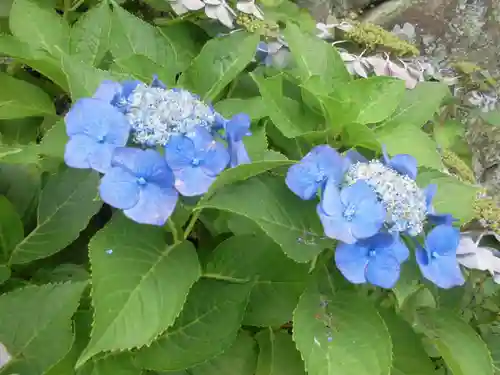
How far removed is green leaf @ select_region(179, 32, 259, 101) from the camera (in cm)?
84

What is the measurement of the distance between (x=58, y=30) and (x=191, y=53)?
244 mm

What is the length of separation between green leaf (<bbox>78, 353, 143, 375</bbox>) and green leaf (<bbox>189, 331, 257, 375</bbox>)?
0.08m

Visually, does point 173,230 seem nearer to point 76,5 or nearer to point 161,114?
point 161,114

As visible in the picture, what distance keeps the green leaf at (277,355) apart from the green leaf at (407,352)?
0.42 ft

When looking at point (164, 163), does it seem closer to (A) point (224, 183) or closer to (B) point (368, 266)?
(A) point (224, 183)

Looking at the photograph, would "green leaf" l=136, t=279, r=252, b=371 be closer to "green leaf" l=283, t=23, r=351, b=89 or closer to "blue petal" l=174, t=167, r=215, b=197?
"blue petal" l=174, t=167, r=215, b=197

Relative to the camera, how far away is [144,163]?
0.55 m

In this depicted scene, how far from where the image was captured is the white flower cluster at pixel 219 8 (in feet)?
3.32

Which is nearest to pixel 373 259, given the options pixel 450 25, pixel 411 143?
pixel 411 143

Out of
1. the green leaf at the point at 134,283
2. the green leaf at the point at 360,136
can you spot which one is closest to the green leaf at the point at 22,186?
the green leaf at the point at 134,283

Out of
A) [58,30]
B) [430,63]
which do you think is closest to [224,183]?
[58,30]

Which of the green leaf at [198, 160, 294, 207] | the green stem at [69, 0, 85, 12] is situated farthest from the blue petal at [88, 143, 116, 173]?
the green stem at [69, 0, 85, 12]

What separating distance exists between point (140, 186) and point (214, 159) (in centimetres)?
8

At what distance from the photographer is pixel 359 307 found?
0.69m
